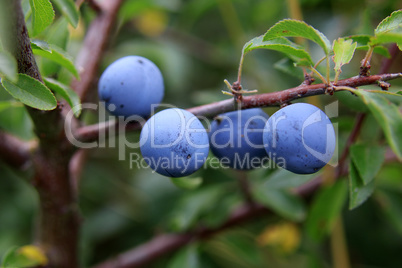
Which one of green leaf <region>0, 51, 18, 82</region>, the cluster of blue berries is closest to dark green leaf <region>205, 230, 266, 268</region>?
the cluster of blue berries

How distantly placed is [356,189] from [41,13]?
76 cm

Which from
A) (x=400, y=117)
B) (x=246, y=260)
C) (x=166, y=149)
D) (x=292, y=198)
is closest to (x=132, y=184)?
(x=246, y=260)

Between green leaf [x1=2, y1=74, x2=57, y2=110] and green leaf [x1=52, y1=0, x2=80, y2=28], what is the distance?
0.28 m

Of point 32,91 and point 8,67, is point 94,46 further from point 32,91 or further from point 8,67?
point 8,67

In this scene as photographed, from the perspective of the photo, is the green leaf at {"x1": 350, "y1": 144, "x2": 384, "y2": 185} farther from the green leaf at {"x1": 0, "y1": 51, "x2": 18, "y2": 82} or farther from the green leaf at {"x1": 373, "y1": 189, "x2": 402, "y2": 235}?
the green leaf at {"x1": 0, "y1": 51, "x2": 18, "y2": 82}

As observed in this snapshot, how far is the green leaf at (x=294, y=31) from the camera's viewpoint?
793 millimetres

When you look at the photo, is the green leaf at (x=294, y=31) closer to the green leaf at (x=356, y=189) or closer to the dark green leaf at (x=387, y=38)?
the dark green leaf at (x=387, y=38)

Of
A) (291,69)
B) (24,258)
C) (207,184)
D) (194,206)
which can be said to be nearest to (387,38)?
(291,69)

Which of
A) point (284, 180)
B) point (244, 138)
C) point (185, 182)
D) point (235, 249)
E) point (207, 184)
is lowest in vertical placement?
point (235, 249)

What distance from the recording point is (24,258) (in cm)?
113

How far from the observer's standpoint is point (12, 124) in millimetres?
1355

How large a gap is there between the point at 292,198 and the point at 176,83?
2.40 ft

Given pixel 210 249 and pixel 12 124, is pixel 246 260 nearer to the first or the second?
pixel 210 249

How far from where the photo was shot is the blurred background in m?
1.53
